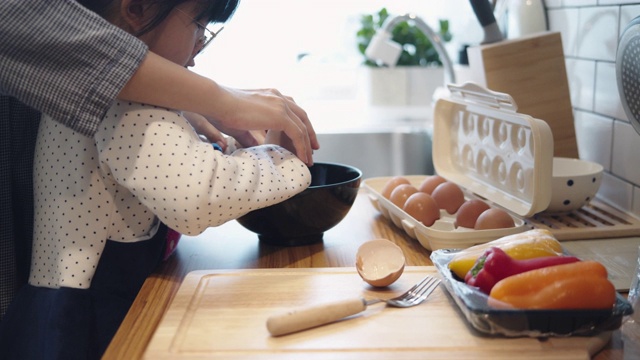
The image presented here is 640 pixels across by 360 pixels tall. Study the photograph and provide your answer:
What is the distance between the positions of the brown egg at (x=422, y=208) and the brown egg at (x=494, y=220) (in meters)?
0.09

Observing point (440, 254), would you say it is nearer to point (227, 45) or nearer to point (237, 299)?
point (237, 299)

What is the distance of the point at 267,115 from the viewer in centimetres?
95

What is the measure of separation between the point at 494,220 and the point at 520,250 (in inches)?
7.7

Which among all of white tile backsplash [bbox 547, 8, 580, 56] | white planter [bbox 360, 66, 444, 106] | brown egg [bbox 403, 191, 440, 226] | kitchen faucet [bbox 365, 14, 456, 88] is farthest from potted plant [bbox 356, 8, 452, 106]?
brown egg [bbox 403, 191, 440, 226]

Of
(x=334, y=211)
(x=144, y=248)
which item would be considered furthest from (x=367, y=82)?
(x=144, y=248)

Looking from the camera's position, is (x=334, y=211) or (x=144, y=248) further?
(x=334, y=211)

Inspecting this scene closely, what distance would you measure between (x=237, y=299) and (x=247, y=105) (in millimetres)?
245

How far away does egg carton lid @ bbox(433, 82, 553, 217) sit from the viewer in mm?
1028

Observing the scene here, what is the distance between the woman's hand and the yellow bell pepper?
0.27 meters

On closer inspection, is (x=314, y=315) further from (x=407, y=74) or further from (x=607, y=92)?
(x=407, y=74)

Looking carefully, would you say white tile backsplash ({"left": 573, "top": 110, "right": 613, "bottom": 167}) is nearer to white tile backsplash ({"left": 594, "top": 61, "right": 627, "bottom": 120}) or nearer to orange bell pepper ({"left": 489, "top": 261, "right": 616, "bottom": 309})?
white tile backsplash ({"left": 594, "top": 61, "right": 627, "bottom": 120})

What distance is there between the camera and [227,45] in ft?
8.34

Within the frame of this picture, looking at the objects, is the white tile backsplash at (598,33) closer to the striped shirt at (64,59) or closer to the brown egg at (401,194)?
the brown egg at (401,194)

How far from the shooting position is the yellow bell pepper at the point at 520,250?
82cm
